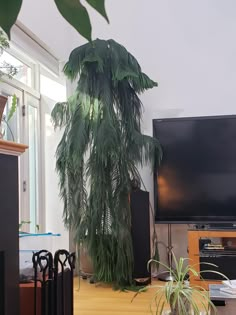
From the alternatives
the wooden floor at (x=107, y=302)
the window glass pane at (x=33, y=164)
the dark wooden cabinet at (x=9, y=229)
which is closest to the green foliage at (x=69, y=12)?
the dark wooden cabinet at (x=9, y=229)

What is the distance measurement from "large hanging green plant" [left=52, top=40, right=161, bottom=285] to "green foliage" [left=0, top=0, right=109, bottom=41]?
3.05 meters

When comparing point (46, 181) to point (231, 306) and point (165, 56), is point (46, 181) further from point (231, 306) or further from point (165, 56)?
point (231, 306)

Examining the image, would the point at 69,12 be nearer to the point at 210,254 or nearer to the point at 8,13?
the point at 8,13

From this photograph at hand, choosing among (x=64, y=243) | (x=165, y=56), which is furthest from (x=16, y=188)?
(x=165, y=56)

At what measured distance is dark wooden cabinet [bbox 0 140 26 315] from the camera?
1.81 m

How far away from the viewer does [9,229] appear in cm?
187

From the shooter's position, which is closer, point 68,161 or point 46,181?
point 68,161

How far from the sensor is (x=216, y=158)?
372 centimetres

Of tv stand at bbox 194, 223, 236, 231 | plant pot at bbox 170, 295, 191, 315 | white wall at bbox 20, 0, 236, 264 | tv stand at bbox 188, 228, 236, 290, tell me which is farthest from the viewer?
white wall at bbox 20, 0, 236, 264

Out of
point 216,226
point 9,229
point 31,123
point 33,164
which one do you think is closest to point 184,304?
point 9,229

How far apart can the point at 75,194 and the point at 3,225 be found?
1.80 m

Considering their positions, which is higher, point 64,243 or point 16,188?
point 16,188

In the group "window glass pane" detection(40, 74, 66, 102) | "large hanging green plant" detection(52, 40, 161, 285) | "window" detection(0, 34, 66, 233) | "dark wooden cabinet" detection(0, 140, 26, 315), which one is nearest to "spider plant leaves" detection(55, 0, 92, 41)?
"dark wooden cabinet" detection(0, 140, 26, 315)

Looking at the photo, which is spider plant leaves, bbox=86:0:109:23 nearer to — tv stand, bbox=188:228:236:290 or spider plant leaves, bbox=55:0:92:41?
spider plant leaves, bbox=55:0:92:41
